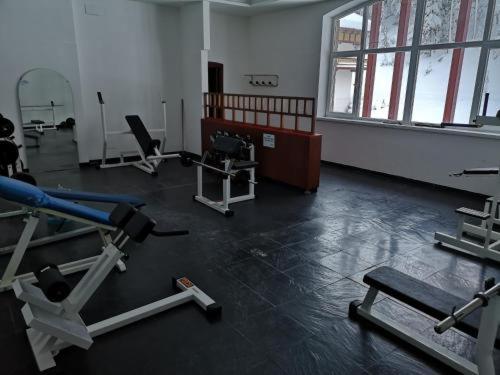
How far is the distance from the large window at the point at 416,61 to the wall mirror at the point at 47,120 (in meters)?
4.07

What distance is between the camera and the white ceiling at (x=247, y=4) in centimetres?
589

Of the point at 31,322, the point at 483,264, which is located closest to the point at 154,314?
the point at 31,322

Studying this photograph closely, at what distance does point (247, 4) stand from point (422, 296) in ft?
18.5

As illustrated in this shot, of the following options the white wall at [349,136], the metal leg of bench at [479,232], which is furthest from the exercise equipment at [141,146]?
the metal leg of bench at [479,232]

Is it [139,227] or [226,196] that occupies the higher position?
[139,227]

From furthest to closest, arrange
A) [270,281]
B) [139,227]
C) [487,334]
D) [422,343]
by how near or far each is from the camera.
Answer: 1. [270,281]
2. [422,343]
3. [139,227]
4. [487,334]

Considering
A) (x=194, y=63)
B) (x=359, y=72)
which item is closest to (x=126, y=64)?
(x=194, y=63)

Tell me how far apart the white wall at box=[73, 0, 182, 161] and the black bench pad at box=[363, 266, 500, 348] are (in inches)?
200

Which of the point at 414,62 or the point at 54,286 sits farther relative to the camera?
the point at 414,62

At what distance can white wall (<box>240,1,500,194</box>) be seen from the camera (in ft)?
15.1

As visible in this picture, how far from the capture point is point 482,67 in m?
4.47

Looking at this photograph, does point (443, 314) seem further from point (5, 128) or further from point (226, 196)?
point (5, 128)

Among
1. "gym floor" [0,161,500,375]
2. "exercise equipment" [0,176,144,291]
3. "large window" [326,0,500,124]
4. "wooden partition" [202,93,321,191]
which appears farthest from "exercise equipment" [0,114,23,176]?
"large window" [326,0,500,124]

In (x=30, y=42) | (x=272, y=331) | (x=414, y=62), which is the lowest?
(x=272, y=331)
